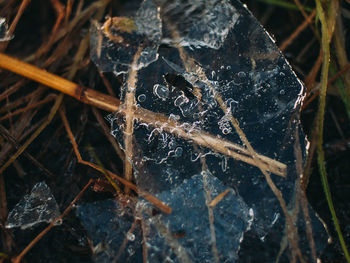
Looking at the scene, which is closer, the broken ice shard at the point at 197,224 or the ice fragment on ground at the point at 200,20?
the broken ice shard at the point at 197,224

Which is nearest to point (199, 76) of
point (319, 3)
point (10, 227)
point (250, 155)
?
point (250, 155)

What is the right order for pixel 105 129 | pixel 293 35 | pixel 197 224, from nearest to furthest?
pixel 197 224, pixel 105 129, pixel 293 35

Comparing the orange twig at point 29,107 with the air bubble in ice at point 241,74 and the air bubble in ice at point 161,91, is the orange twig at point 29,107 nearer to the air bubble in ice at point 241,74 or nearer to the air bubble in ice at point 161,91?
the air bubble in ice at point 161,91

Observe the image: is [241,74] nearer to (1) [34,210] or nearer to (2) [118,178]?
(2) [118,178]

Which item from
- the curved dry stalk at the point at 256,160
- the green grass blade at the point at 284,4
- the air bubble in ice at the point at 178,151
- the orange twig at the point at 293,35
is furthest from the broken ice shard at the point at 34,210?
the green grass blade at the point at 284,4

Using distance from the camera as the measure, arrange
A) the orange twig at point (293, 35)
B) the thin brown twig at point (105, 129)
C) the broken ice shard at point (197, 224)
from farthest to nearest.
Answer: the orange twig at point (293, 35), the thin brown twig at point (105, 129), the broken ice shard at point (197, 224)

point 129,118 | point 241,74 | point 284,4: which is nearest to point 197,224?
point 129,118

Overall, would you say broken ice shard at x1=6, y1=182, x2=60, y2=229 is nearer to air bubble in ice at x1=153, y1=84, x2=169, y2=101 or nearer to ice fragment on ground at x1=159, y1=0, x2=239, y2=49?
air bubble in ice at x1=153, y1=84, x2=169, y2=101

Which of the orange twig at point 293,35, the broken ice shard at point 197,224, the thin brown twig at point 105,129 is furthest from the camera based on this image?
the orange twig at point 293,35
